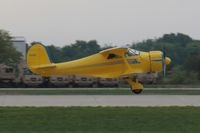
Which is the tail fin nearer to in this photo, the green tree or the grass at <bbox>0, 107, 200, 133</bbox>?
the grass at <bbox>0, 107, 200, 133</bbox>

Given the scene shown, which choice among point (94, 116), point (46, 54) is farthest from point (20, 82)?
point (94, 116)

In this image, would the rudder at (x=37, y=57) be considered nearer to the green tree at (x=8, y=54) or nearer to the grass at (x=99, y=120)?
the grass at (x=99, y=120)

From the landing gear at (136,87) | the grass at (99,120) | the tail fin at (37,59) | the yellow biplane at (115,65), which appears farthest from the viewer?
the tail fin at (37,59)

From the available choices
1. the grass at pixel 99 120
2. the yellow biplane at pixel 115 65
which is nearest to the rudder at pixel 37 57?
the yellow biplane at pixel 115 65

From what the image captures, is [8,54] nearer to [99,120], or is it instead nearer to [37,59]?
[37,59]

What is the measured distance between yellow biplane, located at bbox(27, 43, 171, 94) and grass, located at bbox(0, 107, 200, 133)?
1111 centimetres

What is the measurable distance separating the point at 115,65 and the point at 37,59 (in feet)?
Answer: 14.3

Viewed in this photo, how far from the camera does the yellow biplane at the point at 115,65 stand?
98.7 feet

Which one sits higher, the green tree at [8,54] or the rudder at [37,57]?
the green tree at [8,54]

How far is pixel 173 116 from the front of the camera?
16859 mm

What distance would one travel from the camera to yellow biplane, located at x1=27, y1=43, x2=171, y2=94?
30.1 metres

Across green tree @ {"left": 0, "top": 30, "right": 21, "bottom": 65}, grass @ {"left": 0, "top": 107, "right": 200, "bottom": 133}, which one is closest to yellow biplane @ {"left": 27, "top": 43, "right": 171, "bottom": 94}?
grass @ {"left": 0, "top": 107, "right": 200, "bottom": 133}

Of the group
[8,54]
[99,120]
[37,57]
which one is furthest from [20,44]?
[99,120]

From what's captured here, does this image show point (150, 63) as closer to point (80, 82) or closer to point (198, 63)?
point (80, 82)
